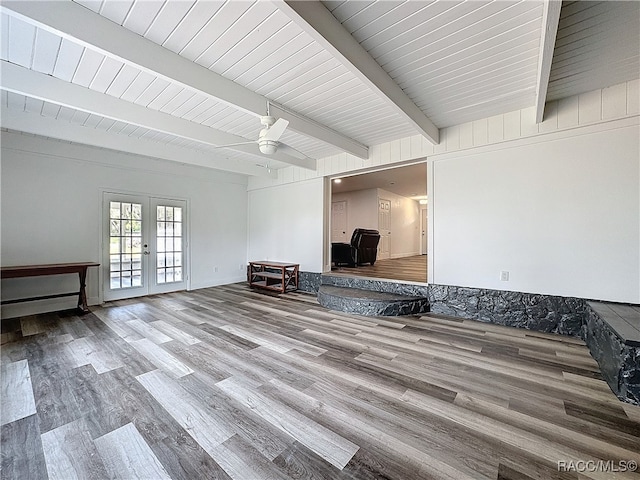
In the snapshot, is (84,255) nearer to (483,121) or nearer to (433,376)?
(433,376)

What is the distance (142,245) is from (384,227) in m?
7.47

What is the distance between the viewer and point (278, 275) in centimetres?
609

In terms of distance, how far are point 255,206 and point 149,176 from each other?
2512mm

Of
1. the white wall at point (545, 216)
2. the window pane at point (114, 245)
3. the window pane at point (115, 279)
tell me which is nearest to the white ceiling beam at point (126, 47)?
the white wall at point (545, 216)

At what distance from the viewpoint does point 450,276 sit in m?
4.07

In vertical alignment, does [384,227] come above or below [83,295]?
above

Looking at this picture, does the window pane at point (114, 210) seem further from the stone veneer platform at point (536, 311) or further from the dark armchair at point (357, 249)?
the dark armchair at point (357, 249)

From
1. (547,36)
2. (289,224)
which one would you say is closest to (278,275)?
(289,224)

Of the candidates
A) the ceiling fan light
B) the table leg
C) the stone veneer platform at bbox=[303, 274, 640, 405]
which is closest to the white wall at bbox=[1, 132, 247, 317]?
the table leg

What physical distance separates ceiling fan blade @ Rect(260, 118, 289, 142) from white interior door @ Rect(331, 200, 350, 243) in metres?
7.38

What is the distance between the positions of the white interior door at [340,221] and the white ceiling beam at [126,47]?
7.21m

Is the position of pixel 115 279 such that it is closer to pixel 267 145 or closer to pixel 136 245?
pixel 136 245

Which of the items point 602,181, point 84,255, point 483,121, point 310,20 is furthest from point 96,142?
point 602,181

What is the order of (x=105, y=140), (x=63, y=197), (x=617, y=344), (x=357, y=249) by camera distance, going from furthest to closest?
(x=357, y=249)
(x=63, y=197)
(x=105, y=140)
(x=617, y=344)
